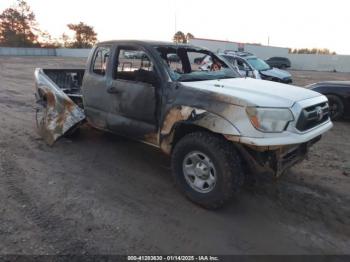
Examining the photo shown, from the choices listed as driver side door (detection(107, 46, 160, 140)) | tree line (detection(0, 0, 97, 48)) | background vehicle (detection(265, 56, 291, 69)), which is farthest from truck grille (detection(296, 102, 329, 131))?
tree line (detection(0, 0, 97, 48))

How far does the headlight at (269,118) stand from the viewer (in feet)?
11.1

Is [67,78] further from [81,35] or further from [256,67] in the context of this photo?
[81,35]

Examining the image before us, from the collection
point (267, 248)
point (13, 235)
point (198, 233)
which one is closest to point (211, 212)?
point (198, 233)

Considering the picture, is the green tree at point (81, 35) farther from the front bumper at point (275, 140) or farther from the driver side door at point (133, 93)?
the front bumper at point (275, 140)

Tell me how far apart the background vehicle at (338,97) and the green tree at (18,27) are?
3162 inches

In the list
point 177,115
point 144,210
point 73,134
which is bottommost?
point 144,210

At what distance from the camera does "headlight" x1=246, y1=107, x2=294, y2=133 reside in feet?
11.1

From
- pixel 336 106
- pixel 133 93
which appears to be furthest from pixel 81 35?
pixel 133 93

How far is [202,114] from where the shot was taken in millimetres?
3707

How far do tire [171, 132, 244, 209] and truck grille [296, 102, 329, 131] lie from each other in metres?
0.81

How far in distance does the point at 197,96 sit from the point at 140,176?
5.23ft

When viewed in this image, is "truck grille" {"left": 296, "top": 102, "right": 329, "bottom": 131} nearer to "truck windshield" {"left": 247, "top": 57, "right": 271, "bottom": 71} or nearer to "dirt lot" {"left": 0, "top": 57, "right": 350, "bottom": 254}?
"dirt lot" {"left": 0, "top": 57, "right": 350, "bottom": 254}

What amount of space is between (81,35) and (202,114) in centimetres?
8784

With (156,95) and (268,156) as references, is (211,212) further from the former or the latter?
(156,95)
